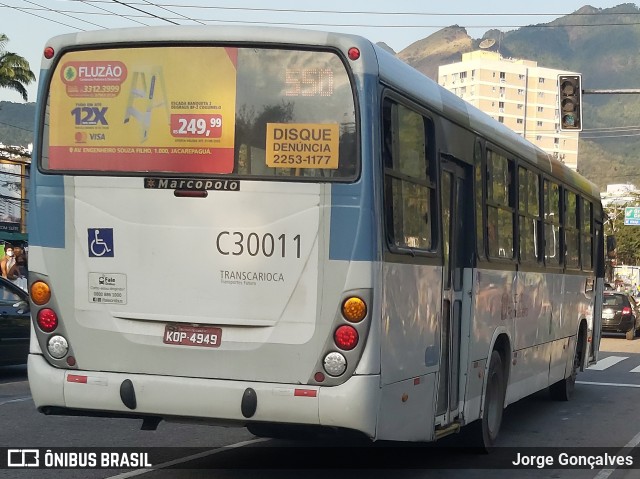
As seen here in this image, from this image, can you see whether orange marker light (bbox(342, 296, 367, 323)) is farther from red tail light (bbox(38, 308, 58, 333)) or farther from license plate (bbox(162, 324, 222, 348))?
red tail light (bbox(38, 308, 58, 333))

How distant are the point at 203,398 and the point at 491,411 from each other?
14.0 ft

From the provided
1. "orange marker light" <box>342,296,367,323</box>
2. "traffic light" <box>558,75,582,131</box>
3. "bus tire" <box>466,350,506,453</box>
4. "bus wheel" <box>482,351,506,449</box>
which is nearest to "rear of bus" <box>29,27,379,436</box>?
"orange marker light" <box>342,296,367,323</box>

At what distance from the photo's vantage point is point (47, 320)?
7.65 metres

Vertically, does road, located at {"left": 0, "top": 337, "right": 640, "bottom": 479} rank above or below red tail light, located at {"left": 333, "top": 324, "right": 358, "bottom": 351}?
below

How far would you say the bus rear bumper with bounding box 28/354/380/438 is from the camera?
23.2 feet

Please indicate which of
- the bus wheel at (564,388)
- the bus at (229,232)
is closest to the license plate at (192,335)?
the bus at (229,232)

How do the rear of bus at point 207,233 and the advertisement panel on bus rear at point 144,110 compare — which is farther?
the advertisement panel on bus rear at point 144,110

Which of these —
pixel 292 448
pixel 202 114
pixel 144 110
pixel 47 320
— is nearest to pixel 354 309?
pixel 202 114

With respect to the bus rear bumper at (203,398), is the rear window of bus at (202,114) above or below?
above

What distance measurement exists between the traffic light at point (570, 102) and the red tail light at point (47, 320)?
738 inches

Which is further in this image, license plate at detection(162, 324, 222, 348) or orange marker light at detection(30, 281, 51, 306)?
orange marker light at detection(30, 281, 51, 306)

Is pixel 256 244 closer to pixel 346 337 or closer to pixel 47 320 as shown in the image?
pixel 346 337

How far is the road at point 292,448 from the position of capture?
9.02 metres

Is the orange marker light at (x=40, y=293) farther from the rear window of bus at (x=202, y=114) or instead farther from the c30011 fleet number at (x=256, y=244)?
the c30011 fleet number at (x=256, y=244)
